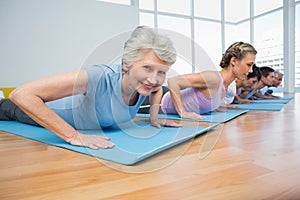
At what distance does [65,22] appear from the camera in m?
4.00

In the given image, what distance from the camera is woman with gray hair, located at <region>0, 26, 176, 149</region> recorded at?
870 mm

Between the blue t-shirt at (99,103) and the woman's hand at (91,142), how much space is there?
0.62 ft

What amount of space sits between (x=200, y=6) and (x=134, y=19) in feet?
6.26

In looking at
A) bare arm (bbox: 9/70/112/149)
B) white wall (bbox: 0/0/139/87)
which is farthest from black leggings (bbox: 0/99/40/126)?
white wall (bbox: 0/0/139/87)

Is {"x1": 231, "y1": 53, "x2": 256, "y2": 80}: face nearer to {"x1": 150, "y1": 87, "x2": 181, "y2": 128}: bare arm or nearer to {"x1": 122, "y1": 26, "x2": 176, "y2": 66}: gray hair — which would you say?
{"x1": 150, "y1": 87, "x2": 181, "y2": 128}: bare arm

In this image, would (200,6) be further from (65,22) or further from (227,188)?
(227,188)

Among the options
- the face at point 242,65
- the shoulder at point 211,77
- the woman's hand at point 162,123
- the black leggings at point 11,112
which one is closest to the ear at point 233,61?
the face at point 242,65

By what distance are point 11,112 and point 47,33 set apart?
260 cm

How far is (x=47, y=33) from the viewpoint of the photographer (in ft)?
12.6

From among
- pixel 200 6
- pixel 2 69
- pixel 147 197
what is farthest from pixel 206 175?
pixel 200 6

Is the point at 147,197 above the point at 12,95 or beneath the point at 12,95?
beneath

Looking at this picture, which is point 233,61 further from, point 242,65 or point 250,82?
point 250,82

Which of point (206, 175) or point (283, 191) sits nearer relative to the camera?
point (283, 191)

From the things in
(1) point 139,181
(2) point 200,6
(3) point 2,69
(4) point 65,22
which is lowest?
(1) point 139,181
